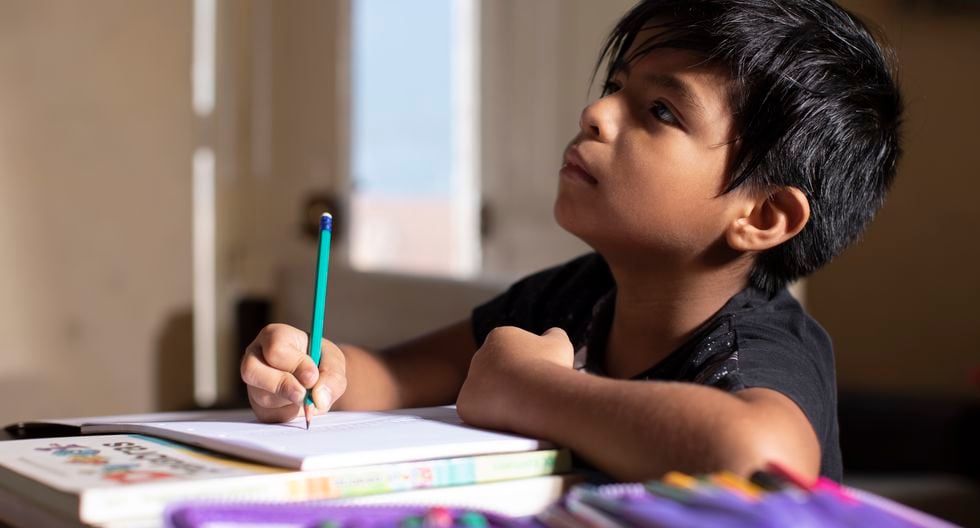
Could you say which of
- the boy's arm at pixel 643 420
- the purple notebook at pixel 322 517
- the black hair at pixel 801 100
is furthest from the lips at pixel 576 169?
the purple notebook at pixel 322 517

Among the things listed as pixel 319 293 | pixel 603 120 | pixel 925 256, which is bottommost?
pixel 925 256

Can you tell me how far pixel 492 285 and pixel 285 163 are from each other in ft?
2.86

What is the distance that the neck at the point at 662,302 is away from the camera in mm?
948

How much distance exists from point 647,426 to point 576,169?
13.0 inches

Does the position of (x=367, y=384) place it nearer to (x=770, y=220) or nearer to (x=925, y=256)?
(x=770, y=220)

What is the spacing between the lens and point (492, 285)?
1.44 m

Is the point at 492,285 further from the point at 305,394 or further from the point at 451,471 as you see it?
the point at 451,471

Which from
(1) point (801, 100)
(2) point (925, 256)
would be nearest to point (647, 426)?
(1) point (801, 100)

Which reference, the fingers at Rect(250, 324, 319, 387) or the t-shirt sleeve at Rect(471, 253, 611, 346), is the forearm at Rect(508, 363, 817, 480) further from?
the t-shirt sleeve at Rect(471, 253, 611, 346)

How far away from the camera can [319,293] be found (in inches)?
30.8

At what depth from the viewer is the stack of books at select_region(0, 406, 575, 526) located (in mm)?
566

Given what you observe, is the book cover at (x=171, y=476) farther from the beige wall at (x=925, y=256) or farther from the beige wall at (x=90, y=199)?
the beige wall at (x=925, y=256)

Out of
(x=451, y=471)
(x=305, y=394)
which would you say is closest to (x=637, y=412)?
(x=451, y=471)

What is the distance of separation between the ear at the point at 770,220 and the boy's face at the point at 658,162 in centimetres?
1
